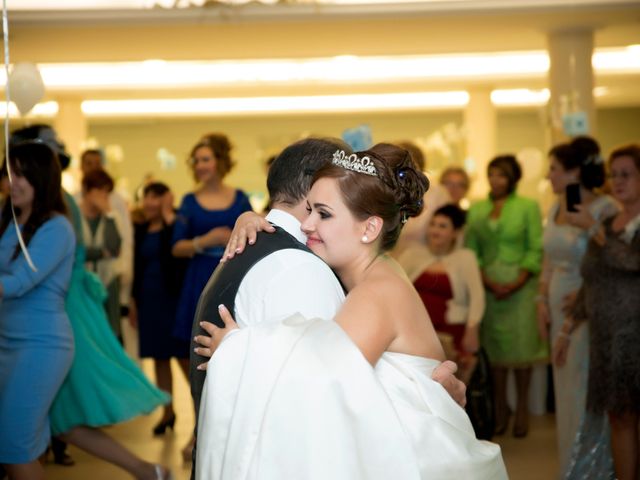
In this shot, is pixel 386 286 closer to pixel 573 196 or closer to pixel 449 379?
pixel 449 379

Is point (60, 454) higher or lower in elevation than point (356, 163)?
lower

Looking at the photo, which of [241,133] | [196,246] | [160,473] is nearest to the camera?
[160,473]

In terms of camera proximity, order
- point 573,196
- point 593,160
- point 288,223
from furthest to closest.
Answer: point 593,160
point 573,196
point 288,223

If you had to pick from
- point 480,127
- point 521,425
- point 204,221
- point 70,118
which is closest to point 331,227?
point 204,221

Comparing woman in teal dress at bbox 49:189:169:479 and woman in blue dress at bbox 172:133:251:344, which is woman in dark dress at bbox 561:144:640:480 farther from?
woman in blue dress at bbox 172:133:251:344

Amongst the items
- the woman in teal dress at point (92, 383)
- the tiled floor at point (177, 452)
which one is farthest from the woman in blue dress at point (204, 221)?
the woman in teal dress at point (92, 383)

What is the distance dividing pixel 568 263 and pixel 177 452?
94.0 inches

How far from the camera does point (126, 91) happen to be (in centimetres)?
1238

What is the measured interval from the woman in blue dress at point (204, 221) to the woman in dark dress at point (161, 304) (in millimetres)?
378

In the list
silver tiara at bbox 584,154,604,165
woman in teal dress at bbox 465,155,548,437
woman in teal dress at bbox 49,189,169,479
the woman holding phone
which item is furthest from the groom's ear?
woman in teal dress at bbox 465,155,548,437

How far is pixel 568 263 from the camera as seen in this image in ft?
16.8

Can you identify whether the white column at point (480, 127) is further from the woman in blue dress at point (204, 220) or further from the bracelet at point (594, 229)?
the bracelet at point (594, 229)

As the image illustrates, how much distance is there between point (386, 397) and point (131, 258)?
5.32m

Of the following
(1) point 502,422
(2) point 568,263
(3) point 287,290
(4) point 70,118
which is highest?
(4) point 70,118
